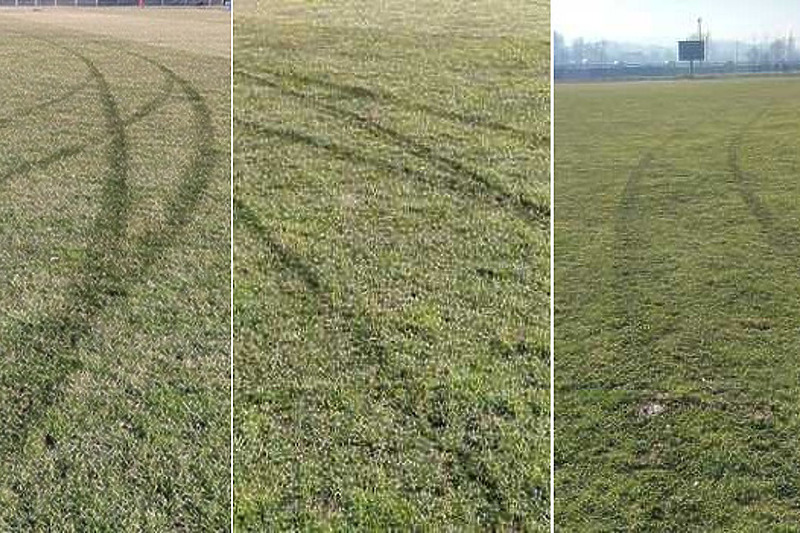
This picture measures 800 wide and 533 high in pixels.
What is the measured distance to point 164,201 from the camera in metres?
4.47

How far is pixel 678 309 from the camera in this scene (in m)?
4.06

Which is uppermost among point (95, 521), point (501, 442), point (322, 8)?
point (322, 8)

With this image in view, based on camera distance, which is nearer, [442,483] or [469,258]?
[442,483]

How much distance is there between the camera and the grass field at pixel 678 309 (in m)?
3.02

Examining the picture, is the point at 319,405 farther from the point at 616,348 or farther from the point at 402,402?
the point at 616,348

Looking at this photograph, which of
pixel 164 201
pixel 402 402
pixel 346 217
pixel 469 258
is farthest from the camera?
pixel 164 201

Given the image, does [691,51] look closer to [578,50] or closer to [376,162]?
[578,50]

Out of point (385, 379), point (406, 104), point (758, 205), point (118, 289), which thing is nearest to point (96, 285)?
point (118, 289)

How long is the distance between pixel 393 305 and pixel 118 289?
4.35 ft

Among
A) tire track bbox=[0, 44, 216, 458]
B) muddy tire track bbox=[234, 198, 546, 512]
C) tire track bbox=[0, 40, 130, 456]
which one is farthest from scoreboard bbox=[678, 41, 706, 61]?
tire track bbox=[0, 40, 130, 456]

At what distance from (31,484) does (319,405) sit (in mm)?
1009

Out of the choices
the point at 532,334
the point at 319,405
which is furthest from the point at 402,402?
the point at 532,334

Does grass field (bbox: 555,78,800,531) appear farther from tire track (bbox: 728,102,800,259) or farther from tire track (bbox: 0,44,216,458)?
tire track (bbox: 0,44,216,458)

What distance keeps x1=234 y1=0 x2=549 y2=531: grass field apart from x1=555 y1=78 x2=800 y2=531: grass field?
0.38 meters
